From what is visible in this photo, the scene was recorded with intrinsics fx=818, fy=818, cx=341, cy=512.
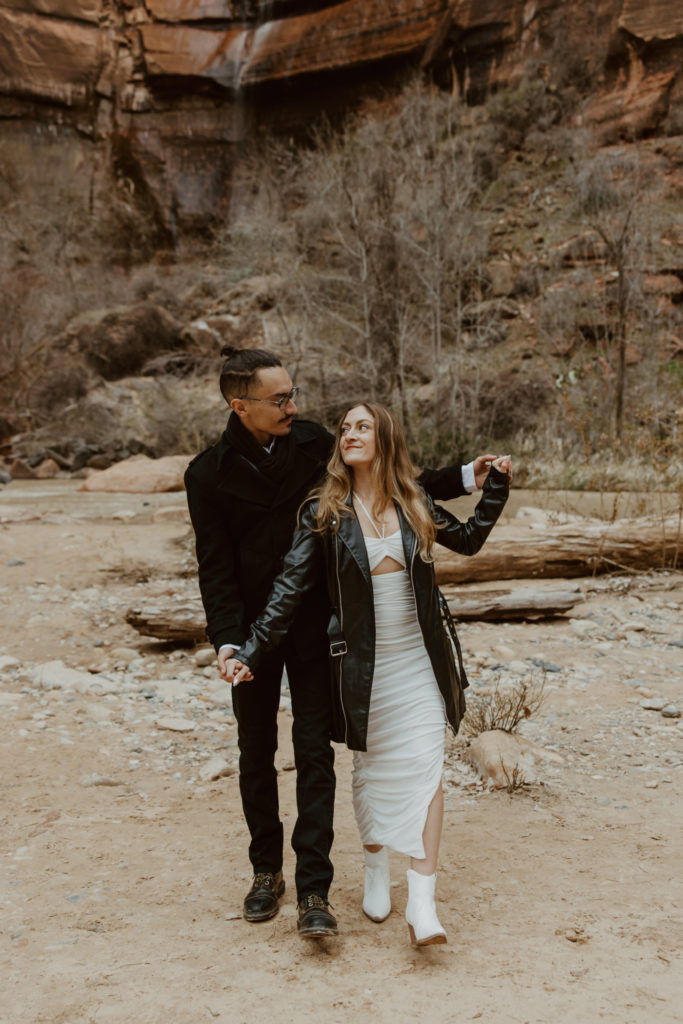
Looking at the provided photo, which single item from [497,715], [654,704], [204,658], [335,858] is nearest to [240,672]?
[335,858]

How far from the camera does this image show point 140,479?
15.9m

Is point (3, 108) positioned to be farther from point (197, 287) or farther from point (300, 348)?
point (300, 348)

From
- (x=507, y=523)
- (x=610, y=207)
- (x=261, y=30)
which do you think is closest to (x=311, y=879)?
(x=507, y=523)

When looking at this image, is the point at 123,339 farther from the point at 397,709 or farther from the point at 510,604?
the point at 397,709

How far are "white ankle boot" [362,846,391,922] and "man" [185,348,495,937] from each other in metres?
0.17

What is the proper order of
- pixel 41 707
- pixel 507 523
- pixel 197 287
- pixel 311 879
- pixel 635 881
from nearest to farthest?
→ 1. pixel 311 879
2. pixel 635 881
3. pixel 41 707
4. pixel 507 523
5. pixel 197 287

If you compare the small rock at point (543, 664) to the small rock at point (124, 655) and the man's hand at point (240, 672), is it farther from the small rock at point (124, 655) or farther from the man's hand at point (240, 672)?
the man's hand at point (240, 672)

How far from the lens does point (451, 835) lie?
11.0 ft

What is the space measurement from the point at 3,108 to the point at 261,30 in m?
10.4

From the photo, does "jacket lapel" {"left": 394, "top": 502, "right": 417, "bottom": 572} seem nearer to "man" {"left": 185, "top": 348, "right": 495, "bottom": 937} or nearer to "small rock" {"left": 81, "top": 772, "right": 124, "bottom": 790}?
"man" {"left": 185, "top": 348, "right": 495, "bottom": 937}

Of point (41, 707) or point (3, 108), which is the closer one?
point (41, 707)

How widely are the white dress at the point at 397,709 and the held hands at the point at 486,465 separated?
0.38 meters

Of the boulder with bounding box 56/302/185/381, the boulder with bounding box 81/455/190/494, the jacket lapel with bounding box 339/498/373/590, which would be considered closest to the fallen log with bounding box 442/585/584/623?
the jacket lapel with bounding box 339/498/373/590

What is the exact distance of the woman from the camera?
2545 mm
